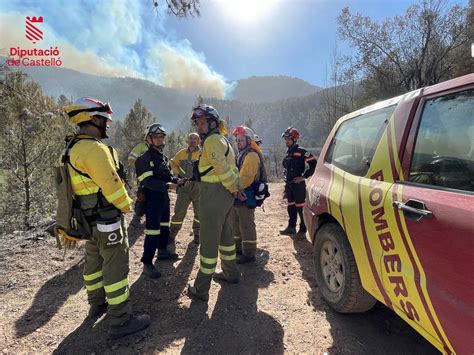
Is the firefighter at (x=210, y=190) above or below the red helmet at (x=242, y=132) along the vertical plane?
below

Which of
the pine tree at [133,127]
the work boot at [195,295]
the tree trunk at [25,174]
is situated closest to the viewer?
the work boot at [195,295]

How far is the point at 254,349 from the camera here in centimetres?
232

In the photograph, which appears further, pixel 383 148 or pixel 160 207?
pixel 160 207

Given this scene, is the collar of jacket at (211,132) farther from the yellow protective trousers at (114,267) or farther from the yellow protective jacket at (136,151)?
the yellow protective jacket at (136,151)

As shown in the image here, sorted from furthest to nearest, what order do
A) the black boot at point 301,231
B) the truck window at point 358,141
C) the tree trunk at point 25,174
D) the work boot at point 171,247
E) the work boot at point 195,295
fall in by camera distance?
the tree trunk at point 25,174 → the black boot at point 301,231 → the work boot at point 171,247 → the work boot at point 195,295 → the truck window at point 358,141

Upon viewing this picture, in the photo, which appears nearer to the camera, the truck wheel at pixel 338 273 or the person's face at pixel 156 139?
the truck wheel at pixel 338 273

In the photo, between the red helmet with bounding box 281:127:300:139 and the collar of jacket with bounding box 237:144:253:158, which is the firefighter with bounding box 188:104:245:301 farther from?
the red helmet with bounding box 281:127:300:139

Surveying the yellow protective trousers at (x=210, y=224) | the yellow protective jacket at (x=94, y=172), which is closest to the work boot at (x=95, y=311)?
the yellow protective trousers at (x=210, y=224)

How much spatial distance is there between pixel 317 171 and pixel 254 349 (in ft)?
6.53

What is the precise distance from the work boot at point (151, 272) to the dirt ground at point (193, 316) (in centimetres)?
8

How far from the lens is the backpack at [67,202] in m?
2.36

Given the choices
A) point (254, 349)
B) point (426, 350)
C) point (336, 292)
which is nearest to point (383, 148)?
point (336, 292)

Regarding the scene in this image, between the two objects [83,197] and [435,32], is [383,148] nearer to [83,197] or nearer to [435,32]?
[83,197]

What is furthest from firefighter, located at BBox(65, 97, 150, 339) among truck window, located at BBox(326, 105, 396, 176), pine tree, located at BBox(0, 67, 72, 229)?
pine tree, located at BBox(0, 67, 72, 229)
